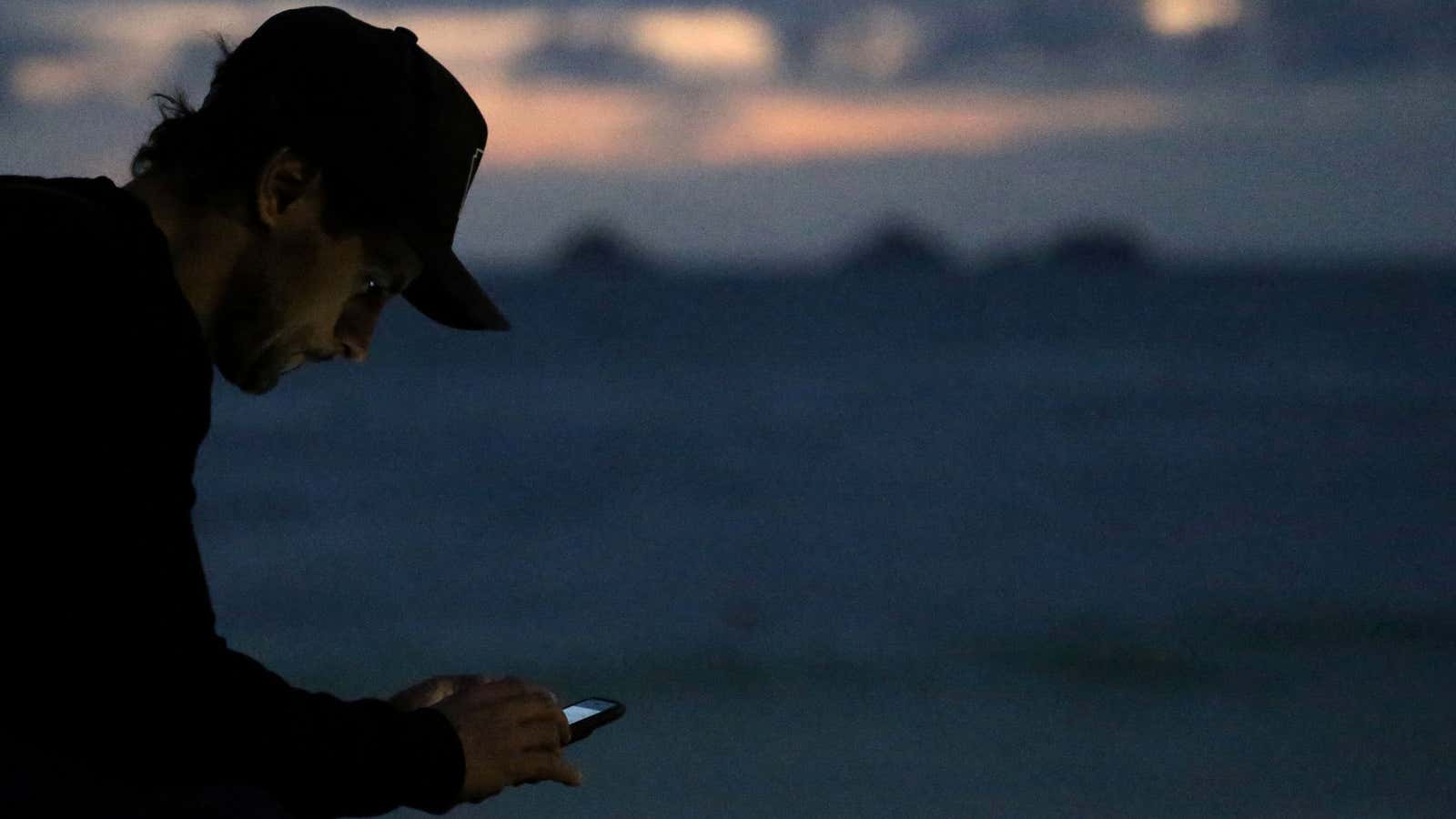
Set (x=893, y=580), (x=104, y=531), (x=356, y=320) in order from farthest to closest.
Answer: (x=893, y=580) → (x=356, y=320) → (x=104, y=531)

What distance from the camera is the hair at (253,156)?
1.79m

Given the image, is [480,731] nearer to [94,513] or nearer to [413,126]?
[94,513]

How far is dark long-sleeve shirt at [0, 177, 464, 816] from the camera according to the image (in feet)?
5.06

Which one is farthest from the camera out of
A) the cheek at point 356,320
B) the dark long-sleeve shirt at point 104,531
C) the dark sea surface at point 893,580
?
the dark sea surface at point 893,580

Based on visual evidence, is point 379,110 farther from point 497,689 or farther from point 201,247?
point 497,689

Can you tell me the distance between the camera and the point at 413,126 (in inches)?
71.3

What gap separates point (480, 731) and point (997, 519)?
14.6 m

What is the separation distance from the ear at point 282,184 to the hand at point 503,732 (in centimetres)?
50

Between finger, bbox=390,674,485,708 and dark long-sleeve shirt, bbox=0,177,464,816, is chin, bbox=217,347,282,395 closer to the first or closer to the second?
dark long-sleeve shirt, bbox=0,177,464,816

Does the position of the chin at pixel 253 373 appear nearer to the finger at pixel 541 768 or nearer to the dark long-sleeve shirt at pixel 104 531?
the dark long-sleeve shirt at pixel 104 531

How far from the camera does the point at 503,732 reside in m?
1.81

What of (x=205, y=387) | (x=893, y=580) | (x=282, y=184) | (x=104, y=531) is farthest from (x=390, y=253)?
(x=893, y=580)

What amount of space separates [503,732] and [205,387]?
0.45 meters

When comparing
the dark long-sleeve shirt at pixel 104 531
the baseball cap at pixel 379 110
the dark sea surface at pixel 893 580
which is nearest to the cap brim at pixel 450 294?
the baseball cap at pixel 379 110
